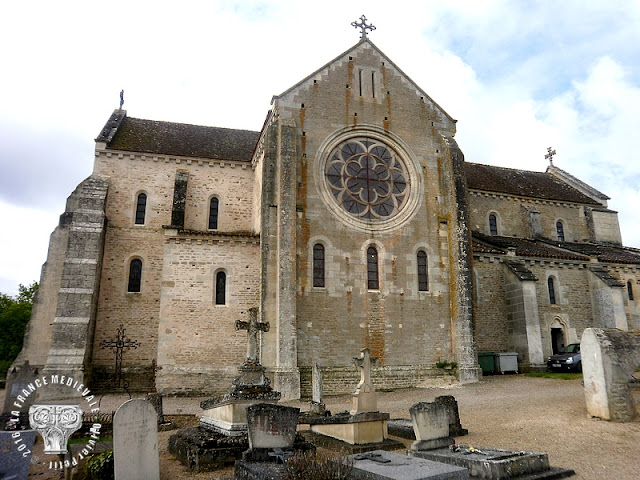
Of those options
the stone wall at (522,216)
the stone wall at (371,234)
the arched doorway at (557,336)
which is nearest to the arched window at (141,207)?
the stone wall at (371,234)

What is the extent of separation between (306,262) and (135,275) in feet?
29.9

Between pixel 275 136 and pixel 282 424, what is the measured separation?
14.0m

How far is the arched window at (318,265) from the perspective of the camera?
19484mm

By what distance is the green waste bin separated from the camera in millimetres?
22953

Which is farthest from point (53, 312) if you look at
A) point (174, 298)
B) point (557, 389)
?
point (557, 389)

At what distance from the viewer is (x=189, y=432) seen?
402 inches

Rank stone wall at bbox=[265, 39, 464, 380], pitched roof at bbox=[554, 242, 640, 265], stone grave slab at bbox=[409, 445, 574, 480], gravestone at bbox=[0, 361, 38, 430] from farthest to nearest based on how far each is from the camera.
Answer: pitched roof at bbox=[554, 242, 640, 265] < stone wall at bbox=[265, 39, 464, 380] < gravestone at bbox=[0, 361, 38, 430] < stone grave slab at bbox=[409, 445, 574, 480]

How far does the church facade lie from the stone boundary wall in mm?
59

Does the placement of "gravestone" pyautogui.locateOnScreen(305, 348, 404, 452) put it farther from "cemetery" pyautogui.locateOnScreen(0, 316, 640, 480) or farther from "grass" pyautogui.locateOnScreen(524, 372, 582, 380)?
"grass" pyautogui.locateOnScreen(524, 372, 582, 380)

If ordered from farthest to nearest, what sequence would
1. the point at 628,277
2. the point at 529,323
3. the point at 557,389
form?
the point at 628,277
the point at 529,323
the point at 557,389

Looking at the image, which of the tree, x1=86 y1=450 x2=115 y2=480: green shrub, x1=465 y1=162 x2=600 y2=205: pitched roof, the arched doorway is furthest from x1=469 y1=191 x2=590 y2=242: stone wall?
the tree

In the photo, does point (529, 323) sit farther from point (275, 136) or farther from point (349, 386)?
point (275, 136)

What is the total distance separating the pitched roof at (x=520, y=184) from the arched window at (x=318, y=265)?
14735 mm

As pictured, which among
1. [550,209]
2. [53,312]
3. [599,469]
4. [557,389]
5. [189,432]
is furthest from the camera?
[550,209]
